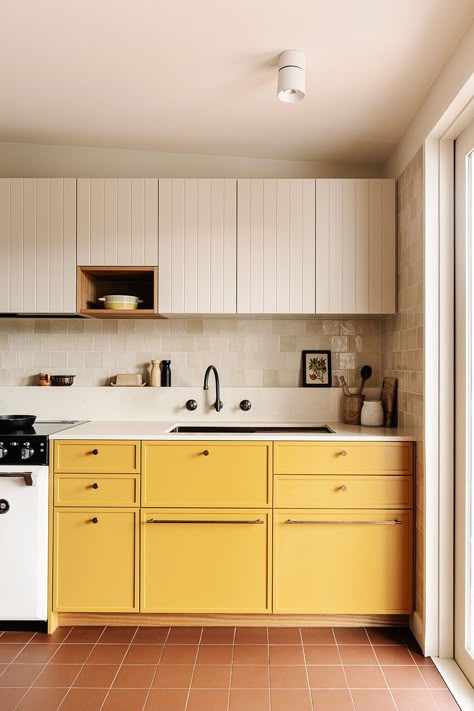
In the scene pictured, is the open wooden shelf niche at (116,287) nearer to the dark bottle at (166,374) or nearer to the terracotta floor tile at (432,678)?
the dark bottle at (166,374)

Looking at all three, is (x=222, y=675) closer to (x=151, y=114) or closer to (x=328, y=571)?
(x=328, y=571)

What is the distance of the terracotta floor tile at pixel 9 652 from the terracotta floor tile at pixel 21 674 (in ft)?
0.19

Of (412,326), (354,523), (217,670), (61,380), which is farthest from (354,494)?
(61,380)

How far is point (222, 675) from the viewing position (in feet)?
7.06

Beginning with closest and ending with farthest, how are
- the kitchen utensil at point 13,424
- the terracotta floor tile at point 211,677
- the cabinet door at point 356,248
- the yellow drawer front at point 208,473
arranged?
the terracotta floor tile at point 211,677 → the yellow drawer front at point 208,473 → the kitchen utensil at point 13,424 → the cabinet door at point 356,248

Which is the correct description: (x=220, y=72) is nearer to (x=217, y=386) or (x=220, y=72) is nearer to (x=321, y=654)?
(x=217, y=386)

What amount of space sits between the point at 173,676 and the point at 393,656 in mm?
968

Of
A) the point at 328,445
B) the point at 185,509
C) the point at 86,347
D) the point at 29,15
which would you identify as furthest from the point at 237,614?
the point at 29,15

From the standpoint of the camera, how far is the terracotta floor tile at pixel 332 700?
6.43 ft

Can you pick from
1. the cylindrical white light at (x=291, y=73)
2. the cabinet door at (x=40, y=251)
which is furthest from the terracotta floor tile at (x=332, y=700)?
the cylindrical white light at (x=291, y=73)

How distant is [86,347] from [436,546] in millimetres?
Result: 2204

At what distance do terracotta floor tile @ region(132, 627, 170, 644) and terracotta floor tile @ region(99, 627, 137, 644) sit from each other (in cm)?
3

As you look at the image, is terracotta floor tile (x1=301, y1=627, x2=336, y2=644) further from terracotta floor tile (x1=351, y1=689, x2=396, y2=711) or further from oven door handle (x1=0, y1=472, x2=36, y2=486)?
oven door handle (x1=0, y1=472, x2=36, y2=486)

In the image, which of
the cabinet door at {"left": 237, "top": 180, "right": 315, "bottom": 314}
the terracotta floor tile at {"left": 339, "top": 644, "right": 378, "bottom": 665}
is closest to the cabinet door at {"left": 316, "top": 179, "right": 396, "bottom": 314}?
the cabinet door at {"left": 237, "top": 180, "right": 315, "bottom": 314}
